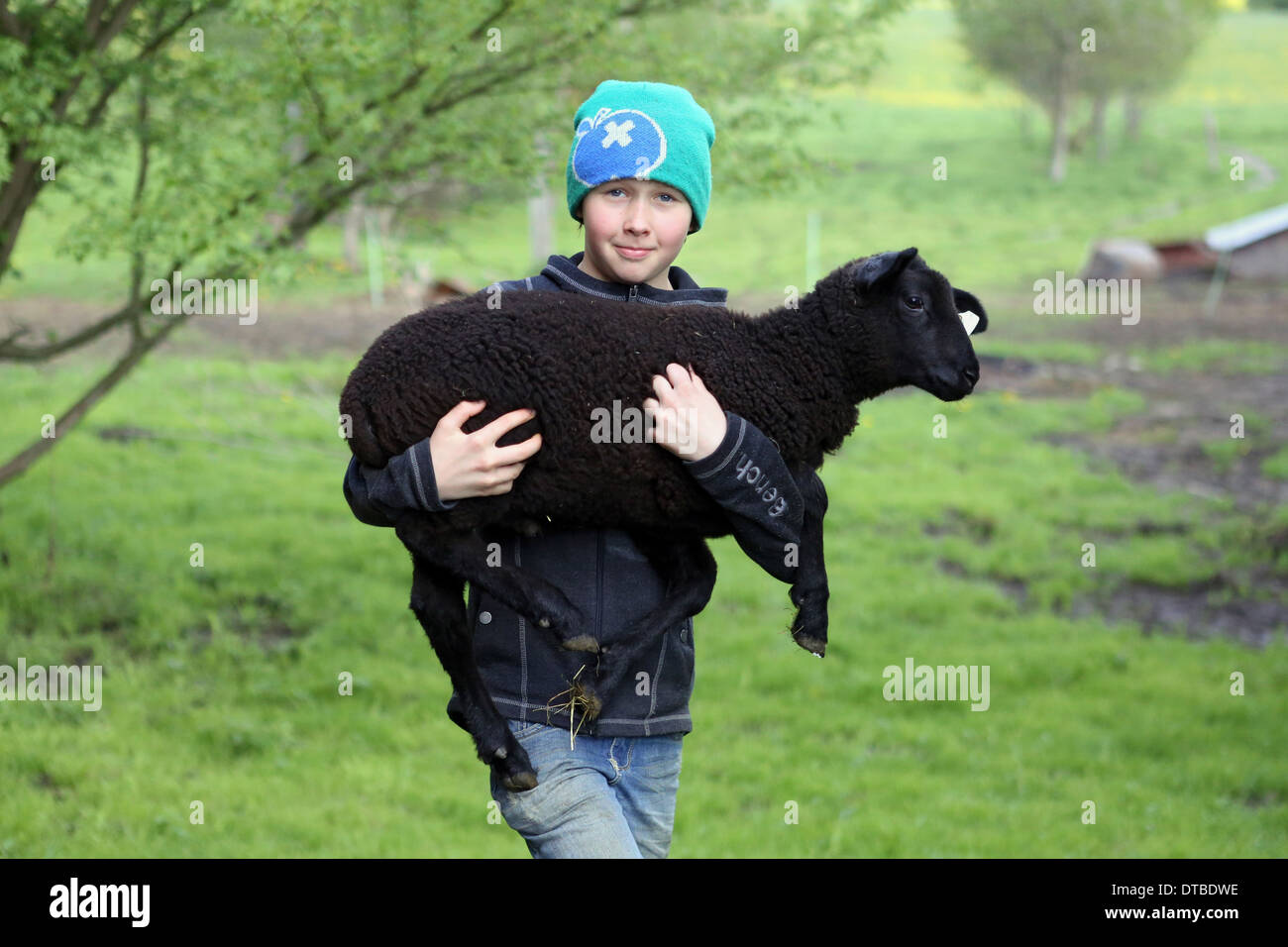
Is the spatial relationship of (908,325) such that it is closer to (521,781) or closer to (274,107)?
(521,781)

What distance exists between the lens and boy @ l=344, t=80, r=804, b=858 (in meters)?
2.93

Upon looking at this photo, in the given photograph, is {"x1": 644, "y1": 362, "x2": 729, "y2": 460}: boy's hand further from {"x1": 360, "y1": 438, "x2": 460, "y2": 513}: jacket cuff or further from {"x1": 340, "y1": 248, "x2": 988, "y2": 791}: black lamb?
{"x1": 360, "y1": 438, "x2": 460, "y2": 513}: jacket cuff

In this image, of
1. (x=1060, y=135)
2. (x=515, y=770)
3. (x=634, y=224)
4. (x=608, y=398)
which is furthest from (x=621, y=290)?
(x=1060, y=135)

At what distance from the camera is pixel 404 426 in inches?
118

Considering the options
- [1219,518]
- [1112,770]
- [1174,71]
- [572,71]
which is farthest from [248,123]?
[1174,71]

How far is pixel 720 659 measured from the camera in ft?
28.6

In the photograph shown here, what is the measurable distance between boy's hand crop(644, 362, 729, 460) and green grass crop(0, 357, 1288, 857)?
3.85 metres

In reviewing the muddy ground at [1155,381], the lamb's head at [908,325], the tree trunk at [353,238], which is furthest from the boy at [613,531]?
the tree trunk at [353,238]

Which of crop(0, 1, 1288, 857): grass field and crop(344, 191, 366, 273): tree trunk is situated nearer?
crop(0, 1, 1288, 857): grass field

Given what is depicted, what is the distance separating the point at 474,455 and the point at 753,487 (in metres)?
0.64

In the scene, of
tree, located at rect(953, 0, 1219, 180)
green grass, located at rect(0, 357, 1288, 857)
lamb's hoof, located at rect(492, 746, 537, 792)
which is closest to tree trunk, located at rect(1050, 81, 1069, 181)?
tree, located at rect(953, 0, 1219, 180)

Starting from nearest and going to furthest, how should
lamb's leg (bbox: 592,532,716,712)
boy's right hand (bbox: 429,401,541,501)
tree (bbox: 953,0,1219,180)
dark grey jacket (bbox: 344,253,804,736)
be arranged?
1. boy's right hand (bbox: 429,401,541,501)
2. dark grey jacket (bbox: 344,253,804,736)
3. lamb's leg (bbox: 592,532,716,712)
4. tree (bbox: 953,0,1219,180)

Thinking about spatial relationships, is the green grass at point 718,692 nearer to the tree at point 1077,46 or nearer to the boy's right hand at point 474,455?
the boy's right hand at point 474,455

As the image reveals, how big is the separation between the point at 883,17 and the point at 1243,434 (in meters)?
7.73
